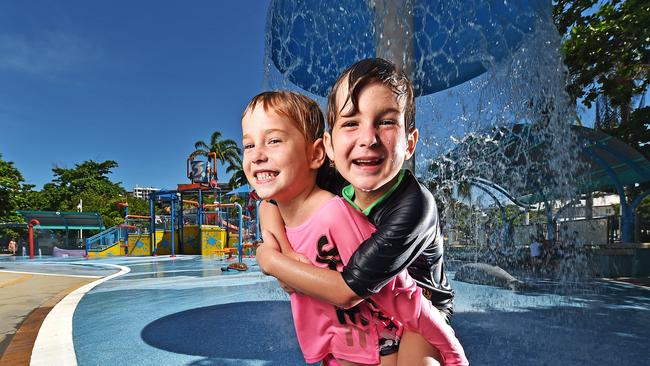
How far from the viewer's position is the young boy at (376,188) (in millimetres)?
1039

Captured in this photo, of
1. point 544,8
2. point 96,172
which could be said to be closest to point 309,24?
point 544,8

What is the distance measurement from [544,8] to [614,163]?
1171 cm

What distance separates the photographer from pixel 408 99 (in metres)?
1.13

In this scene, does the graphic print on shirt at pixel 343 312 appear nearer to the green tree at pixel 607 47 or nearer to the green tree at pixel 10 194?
the green tree at pixel 607 47

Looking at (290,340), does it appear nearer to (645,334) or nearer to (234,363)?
(234,363)

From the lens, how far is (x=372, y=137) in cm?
106

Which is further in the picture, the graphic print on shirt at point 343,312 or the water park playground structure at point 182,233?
the water park playground structure at point 182,233

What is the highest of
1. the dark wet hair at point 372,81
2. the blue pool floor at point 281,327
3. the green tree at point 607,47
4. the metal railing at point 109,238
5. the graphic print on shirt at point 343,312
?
the green tree at point 607,47

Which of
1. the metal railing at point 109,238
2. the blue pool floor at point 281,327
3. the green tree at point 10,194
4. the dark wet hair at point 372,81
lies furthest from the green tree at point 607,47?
the green tree at point 10,194

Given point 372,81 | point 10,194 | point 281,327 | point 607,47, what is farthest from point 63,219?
point 372,81

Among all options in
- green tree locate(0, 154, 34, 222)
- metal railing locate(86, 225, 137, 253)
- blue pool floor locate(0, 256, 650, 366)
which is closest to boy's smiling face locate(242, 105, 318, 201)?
blue pool floor locate(0, 256, 650, 366)

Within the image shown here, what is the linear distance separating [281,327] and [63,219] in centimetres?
3481

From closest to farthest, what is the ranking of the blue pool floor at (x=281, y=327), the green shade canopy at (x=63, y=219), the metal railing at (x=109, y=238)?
1. the blue pool floor at (x=281, y=327)
2. the metal railing at (x=109, y=238)
3. the green shade canopy at (x=63, y=219)

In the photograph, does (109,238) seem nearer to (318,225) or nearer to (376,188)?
(318,225)
